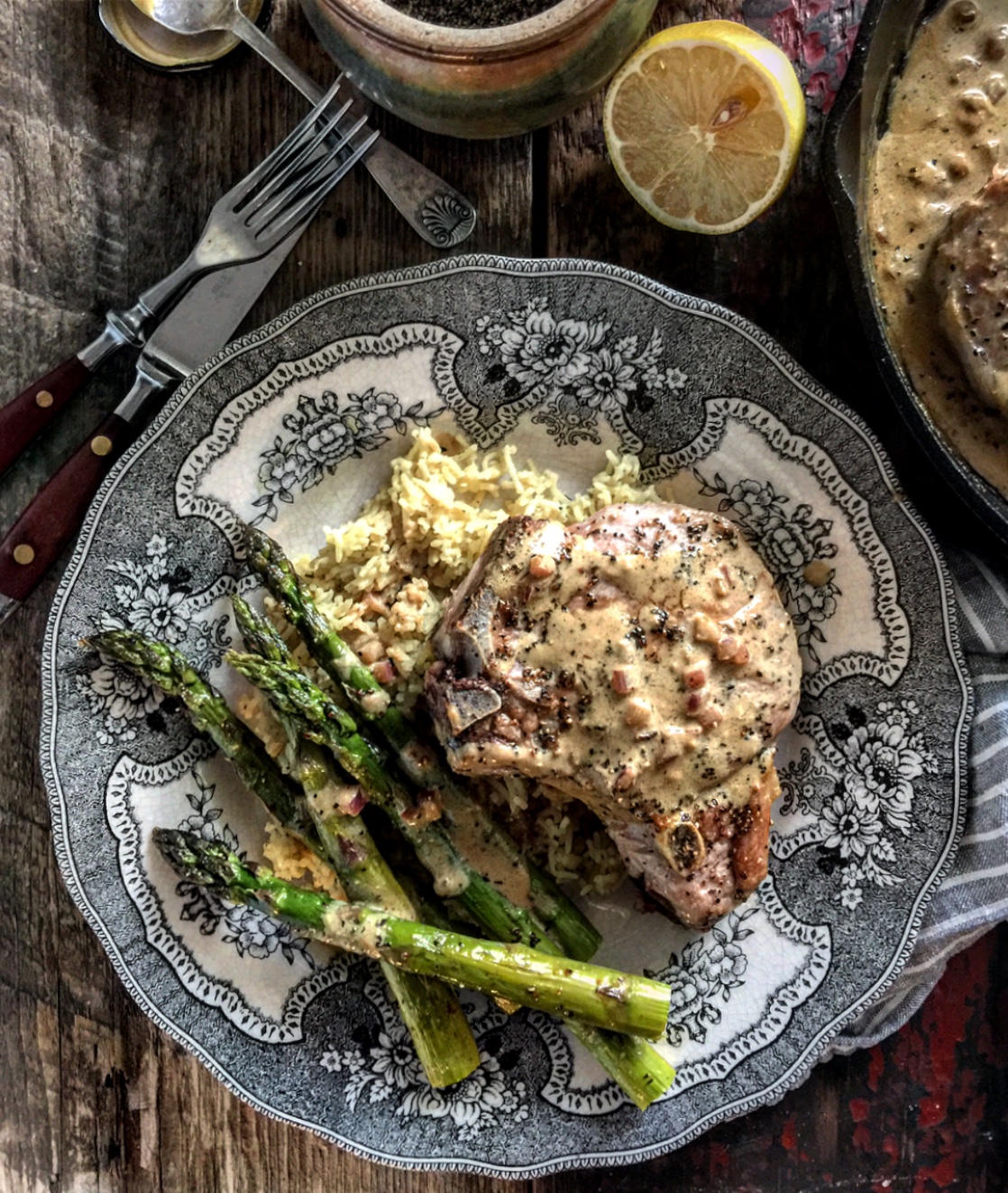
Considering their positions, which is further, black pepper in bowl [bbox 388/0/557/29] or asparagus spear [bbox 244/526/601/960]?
asparagus spear [bbox 244/526/601/960]

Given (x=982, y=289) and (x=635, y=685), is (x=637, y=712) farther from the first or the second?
(x=982, y=289)

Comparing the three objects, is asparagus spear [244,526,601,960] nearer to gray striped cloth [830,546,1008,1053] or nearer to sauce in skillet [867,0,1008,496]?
gray striped cloth [830,546,1008,1053]

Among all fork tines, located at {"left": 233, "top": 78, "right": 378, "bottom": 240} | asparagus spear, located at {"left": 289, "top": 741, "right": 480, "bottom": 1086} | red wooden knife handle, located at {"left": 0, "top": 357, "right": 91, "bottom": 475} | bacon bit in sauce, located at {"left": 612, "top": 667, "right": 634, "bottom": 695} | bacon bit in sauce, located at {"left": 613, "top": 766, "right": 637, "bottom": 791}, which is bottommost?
asparagus spear, located at {"left": 289, "top": 741, "right": 480, "bottom": 1086}

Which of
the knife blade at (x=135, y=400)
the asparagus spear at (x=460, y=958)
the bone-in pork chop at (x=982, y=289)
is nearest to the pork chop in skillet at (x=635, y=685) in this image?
the asparagus spear at (x=460, y=958)

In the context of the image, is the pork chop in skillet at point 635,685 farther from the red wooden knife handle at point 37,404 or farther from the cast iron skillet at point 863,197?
the red wooden knife handle at point 37,404

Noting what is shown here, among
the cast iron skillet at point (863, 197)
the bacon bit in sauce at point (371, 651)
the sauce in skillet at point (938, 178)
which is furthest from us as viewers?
the bacon bit in sauce at point (371, 651)

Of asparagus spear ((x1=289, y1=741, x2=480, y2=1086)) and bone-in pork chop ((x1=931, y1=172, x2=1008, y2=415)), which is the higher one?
bone-in pork chop ((x1=931, y1=172, x2=1008, y2=415))

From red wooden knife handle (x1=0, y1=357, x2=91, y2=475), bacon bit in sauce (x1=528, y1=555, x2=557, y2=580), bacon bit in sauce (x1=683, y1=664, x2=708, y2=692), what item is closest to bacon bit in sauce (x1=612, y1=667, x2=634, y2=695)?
bacon bit in sauce (x1=683, y1=664, x2=708, y2=692)

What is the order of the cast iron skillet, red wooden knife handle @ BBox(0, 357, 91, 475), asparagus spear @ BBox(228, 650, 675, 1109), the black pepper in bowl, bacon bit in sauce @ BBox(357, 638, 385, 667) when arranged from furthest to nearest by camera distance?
1. red wooden knife handle @ BBox(0, 357, 91, 475)
2. bacon bit in sauce @ BBox(357, 638, 385, 667)
3. asparagus spear @ BBox(228, 650, 675, 1109)
4. the cast iron skillet
5. the black pepper in bowl
